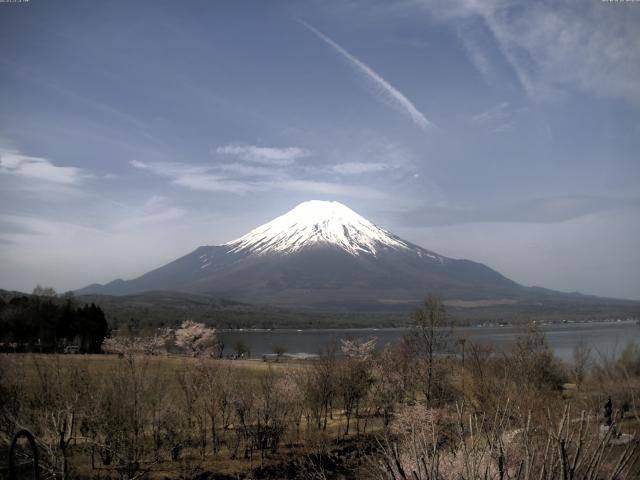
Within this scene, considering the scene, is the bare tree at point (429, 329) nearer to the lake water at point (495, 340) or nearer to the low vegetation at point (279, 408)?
the low vegetation at point (279, 408)

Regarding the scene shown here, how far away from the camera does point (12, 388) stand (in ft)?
70.9

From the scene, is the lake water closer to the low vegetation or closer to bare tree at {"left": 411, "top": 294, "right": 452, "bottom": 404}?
bare tree at {"left": 411, "top": 294, "right": 452, "bottom": 404}

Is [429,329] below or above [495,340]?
above

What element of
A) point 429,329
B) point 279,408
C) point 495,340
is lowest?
point 495,340

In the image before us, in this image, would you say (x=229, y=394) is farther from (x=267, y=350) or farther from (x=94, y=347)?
(x=267, y=350)

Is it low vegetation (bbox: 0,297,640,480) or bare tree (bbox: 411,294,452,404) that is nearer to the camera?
low vegetation (bbox: 0,297,640,480)

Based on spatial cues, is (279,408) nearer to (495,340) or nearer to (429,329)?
(429,329)

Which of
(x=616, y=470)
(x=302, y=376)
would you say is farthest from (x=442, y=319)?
(x=616, y=470)

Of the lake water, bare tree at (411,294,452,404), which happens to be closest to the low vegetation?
bare tree at (411,294,452,404)

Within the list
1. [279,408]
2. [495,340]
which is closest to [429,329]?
[279,408]

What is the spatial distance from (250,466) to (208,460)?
1.90 metres

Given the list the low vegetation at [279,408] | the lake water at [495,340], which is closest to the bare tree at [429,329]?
the low vegetation at [279,408]

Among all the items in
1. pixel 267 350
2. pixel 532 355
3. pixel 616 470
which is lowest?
pixel 267 350

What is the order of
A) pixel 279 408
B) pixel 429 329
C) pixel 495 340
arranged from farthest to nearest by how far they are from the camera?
1. pixel 495 340
2. pixel 429 329
3. pixel 279 408
